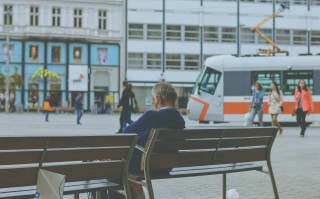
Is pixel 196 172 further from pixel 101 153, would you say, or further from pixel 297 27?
pixel 297 27

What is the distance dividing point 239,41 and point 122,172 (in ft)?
201

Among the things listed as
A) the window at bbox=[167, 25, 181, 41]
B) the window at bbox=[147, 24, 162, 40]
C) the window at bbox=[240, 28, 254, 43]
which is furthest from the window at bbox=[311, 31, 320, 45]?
the window at bbox=[147, 24, 162, 40]

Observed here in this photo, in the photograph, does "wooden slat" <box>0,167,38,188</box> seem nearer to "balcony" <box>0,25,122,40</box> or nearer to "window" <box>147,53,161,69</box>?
"balcony" <box>0,25,122,40</box>

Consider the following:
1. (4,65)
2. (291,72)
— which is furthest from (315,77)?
(4,65)

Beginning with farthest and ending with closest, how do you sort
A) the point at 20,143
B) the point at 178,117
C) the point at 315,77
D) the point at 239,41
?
the point at 239,41
the point at 315,77
the point at 178,117
the point at 20,143

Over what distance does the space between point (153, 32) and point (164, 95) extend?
58.4m

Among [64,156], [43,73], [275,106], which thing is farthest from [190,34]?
[64,156]

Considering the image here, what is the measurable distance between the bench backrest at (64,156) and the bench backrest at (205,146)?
1.26 ft

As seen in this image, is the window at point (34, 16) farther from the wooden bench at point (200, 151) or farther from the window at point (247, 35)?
the wooden bench at point (200, 151)

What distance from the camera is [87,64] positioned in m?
62.9

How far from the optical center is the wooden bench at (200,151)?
5496 millimetres

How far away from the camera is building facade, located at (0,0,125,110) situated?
6181 centimetres

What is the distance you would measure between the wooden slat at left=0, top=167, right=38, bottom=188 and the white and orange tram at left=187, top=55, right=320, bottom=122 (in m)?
25.9

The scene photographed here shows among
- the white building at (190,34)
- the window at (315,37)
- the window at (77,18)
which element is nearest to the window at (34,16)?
the window at (77,18)
